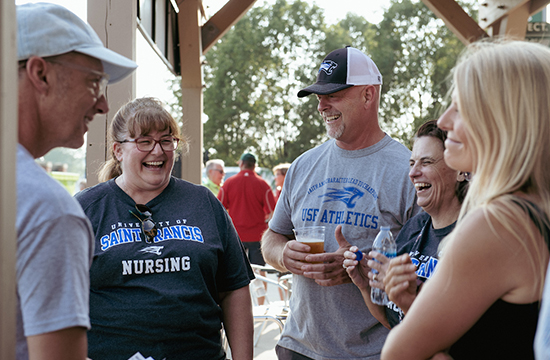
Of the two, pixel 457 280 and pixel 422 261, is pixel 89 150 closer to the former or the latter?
pixel 422 261

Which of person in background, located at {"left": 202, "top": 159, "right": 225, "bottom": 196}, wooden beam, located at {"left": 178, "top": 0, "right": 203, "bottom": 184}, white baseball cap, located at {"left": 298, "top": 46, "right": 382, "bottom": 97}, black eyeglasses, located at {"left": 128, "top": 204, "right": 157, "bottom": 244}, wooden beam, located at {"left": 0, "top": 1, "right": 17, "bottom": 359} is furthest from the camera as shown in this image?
Answer: person in background, located at {"left": 202, "top": 159, "right": 225, "bottom": 196}

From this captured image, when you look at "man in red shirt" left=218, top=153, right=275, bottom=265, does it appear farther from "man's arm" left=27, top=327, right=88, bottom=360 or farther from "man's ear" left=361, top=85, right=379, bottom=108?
"man's arm" left=27, top=327, right=88, bottom=360

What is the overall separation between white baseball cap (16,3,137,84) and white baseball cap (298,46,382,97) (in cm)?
144

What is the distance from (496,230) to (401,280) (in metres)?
0.51

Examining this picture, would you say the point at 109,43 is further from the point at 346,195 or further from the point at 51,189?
the point at 51,189

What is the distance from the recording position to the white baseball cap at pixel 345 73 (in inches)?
101

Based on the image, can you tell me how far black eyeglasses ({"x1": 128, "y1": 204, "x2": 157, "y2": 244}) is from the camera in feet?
7.00

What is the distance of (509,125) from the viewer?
1.18 metres

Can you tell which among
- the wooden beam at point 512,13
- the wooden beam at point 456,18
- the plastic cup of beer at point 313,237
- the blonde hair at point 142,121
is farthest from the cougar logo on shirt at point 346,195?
the wooden beam at point 456,18

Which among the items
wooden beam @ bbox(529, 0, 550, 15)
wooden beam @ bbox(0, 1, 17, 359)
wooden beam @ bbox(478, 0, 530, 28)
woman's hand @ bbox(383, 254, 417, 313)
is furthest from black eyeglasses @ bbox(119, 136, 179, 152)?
wooden beam @ bbox(529, 0, 550, 15)

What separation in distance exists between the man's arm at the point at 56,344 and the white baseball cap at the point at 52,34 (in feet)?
2.00

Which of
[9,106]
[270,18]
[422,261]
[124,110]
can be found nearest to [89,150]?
[124,110]

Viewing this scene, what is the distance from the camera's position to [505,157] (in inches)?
46.7

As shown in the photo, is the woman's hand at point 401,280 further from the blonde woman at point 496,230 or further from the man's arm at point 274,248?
the man's arm at point 274,248
